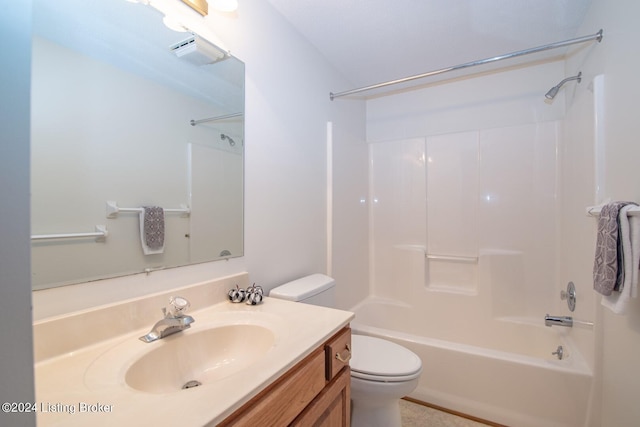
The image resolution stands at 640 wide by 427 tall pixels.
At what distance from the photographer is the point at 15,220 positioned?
275 millimetres

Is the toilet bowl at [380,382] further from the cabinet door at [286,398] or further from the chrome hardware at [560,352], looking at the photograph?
the chrome hardware at [560,352]

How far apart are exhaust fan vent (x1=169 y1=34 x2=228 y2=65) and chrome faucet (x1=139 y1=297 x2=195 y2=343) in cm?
92

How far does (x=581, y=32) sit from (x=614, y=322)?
1649 millimetres

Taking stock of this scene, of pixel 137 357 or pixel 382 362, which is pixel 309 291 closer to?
pixel 382 362

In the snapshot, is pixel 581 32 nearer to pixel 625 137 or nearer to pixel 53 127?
pixel 625 137

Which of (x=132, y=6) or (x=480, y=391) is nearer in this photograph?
(x=132, y=6)

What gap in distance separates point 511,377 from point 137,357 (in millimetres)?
1858

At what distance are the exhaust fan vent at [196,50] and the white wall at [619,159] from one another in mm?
1685

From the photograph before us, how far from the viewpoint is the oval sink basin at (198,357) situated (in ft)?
2.46

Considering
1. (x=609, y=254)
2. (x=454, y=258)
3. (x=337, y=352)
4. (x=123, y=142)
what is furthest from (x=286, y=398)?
(x=454, y=258)

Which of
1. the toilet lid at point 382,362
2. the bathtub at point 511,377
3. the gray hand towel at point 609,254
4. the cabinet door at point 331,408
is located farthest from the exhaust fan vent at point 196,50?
the bathtub at point 511,377

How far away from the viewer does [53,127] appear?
29.4 inches

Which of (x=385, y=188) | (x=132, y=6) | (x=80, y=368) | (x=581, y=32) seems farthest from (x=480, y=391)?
(x=132, y=6)

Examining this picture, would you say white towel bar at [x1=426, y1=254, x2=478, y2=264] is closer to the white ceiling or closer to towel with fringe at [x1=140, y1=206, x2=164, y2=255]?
the white ceiling
